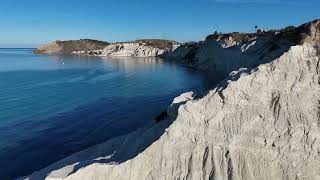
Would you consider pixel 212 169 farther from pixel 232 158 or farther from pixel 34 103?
pixel 34 103

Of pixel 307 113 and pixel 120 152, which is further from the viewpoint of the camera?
pixel 120 152

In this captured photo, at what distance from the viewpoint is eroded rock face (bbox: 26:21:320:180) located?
16.9 meters

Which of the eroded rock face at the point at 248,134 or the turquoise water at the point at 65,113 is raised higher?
the eroded rock face at the point at 248,134

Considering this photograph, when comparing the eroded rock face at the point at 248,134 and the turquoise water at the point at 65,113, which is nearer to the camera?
the eroded rock face at the point at 248,134

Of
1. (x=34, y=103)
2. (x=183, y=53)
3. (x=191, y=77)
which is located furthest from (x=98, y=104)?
(x=183, y=53)

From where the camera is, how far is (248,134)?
56.2 ft

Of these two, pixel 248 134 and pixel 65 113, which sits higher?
pixel 248 134

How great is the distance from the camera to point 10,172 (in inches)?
1407

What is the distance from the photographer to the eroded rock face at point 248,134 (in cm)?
1689

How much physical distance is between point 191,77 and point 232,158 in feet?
305

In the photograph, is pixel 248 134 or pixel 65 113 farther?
pixel 65 113

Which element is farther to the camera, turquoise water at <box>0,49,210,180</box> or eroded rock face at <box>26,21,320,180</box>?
turquoise water at <box>0,49,210,180</box>

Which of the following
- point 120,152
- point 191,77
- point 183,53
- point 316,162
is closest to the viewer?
point 316,162

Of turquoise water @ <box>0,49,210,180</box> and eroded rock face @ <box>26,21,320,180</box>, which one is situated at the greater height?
eroded rock face @ <box>26,21,320,180</box>
